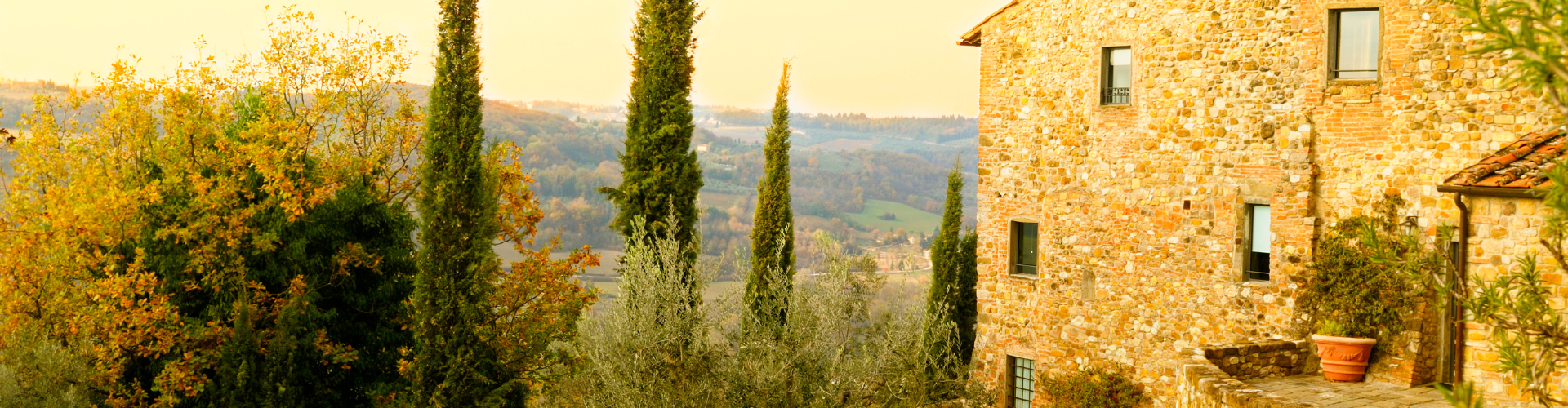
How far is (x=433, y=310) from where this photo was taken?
1431 centimetres

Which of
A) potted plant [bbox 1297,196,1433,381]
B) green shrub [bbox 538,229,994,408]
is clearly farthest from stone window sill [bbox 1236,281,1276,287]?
green shrub [bbox 538,229,994,408]

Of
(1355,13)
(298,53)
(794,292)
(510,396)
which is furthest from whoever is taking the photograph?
(298,53)

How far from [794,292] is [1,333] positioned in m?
10.6

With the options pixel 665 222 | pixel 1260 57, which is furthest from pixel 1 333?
pixel 1260 57

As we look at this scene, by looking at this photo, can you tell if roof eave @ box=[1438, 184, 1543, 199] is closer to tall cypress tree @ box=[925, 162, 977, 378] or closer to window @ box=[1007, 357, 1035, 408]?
window @ box=[1007, 357, 1035, 408]

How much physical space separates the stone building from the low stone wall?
0.20ft

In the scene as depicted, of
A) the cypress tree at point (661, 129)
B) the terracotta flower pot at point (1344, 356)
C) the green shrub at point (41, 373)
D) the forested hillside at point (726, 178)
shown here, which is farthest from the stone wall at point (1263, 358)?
the forested hillside at point (726, 178)

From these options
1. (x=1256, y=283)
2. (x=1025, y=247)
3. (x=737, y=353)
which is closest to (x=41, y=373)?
(x=737, y=353)

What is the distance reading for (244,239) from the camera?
16.0 m

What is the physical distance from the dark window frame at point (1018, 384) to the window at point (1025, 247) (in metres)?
1.45

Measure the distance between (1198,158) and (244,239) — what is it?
13.7m

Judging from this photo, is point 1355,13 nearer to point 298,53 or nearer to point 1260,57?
point 1260,57

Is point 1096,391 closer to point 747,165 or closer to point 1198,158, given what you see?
point 1198,158

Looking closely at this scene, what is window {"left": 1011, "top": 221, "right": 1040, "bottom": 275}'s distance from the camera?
17.7 meters
